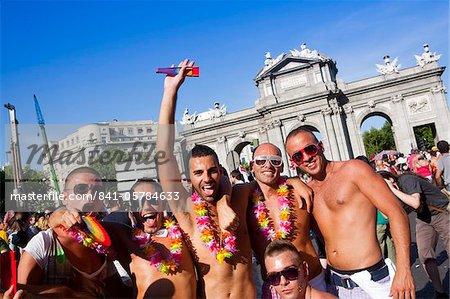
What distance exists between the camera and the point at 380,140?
267ft

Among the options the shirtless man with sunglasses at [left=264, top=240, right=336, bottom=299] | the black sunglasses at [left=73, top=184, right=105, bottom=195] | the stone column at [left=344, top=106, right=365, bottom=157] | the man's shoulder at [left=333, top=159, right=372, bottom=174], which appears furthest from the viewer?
the stone column at [left=344, top=106, right=365, bottom=157]

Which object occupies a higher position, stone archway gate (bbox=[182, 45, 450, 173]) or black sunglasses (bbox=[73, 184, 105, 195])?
stone archway gate (bbox=[182, 45, 450, 173])

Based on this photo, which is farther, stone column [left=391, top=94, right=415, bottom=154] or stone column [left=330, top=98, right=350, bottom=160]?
stone column [left=330, top=98, right=350, bottom=160]

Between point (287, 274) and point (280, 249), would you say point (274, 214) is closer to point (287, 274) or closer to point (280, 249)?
point (280, 249)

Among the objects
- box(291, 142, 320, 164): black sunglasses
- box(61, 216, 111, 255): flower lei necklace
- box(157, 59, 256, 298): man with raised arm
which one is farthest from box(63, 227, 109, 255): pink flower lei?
box(291, 142, 320, 164): black sunglasses

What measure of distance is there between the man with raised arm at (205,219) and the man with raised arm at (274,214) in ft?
1.07

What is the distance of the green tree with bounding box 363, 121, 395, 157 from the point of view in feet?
261

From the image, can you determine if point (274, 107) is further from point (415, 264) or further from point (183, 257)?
point (183, 257)

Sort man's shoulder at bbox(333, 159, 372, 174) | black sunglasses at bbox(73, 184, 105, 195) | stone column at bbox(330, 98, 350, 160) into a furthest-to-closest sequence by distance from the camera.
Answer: stone column at bbox(330, 98, 350, 160) → man's shoulder at bbox(333, 159, 372, 174) → black sunglasses at bbox(73, 184, 105, 195)

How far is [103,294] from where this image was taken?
3.48m

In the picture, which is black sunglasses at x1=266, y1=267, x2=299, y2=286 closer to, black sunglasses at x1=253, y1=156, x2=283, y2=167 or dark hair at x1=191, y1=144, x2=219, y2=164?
dark hair at x1=191, y1=144, x2=219, y2=164

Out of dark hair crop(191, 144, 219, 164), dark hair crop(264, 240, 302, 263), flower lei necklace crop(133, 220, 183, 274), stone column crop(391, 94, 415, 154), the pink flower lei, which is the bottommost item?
dark hair crop(264, 240, 302, 263)

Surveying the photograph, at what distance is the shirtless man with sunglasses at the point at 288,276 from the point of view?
3.21m

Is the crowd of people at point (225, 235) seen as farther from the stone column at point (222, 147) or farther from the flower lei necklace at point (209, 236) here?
the stone column at point (222, 147)
